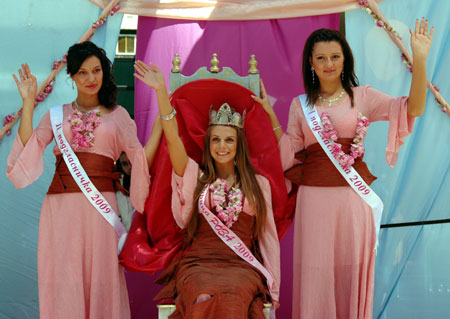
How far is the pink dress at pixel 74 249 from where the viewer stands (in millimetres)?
3607

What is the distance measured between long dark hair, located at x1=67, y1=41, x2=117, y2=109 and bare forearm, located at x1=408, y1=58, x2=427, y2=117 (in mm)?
1563

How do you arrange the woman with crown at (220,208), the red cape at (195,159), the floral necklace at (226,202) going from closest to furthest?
the woman with crown at (220,208), the floral necklace at (226,202), the red cape at (195,159)

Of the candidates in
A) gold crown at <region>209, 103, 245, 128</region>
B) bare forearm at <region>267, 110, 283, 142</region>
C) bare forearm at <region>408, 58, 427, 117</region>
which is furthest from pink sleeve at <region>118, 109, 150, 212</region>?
bare forearm at <region>408, 58, 427, 117</region>

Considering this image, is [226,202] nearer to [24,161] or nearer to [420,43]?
[24,161]

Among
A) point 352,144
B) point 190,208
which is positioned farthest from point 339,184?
point 190,208

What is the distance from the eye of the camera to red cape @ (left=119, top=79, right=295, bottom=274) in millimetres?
3725

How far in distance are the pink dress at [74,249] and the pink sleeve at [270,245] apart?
0.67 metres

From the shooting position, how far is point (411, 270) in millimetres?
4414

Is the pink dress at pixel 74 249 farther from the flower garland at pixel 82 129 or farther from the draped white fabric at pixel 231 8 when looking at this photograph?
the draped white fabric at pixel 231 8

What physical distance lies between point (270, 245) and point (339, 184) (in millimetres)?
471

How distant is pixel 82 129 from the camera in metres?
3.70

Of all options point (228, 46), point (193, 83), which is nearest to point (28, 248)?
point (193, 83)

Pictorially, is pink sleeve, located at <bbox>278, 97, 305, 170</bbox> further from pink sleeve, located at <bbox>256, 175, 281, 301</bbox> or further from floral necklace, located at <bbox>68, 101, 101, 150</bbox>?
floral necklace, located at <bbox>68, 101, 101, 150</bbox>

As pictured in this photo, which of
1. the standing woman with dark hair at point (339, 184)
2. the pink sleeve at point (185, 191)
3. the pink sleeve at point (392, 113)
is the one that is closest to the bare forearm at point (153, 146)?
the pink sleeve at point (185, 191)
